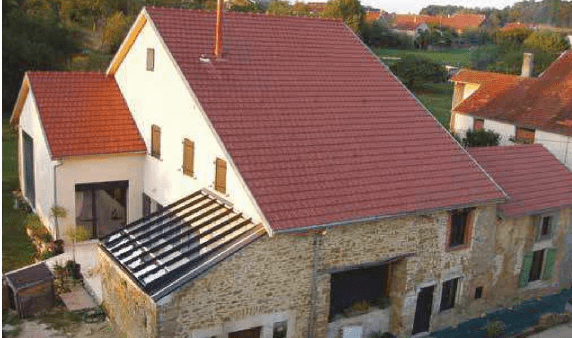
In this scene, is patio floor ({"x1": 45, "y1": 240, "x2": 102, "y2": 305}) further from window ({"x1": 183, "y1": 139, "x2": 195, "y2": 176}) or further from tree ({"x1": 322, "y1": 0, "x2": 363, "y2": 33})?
tree ({"x1": 322, "y1": 0, "x2": 363, "y2": 33})

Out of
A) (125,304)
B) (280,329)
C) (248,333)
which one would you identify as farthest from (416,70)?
(125,304)

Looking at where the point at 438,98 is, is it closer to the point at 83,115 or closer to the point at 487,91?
the point at 487,91

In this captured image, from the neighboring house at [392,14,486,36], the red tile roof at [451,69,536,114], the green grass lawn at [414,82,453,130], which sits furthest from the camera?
the neighboring house at [392,14,486,36]

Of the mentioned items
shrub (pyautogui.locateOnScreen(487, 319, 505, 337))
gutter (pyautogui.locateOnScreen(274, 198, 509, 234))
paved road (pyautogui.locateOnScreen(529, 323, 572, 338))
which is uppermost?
gutter (pyautogui.locateOnScreen(274, 198, 509, 234))

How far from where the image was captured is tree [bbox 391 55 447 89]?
249ft

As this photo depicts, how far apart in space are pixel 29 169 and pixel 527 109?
84.2 ft

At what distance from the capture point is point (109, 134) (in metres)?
22.4

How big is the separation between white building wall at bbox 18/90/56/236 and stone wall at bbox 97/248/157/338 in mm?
6096

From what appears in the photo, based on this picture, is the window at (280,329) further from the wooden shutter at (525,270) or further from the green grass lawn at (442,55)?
the green grass lawn at (442,55)

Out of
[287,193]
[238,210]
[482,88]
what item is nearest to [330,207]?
[287,193]

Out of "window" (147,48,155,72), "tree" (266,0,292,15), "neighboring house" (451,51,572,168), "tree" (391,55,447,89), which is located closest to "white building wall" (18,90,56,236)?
"window" (147,48,155,72)

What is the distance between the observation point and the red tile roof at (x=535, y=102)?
31.0m

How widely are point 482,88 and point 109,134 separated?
25580mm

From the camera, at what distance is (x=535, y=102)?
33.4 metres
